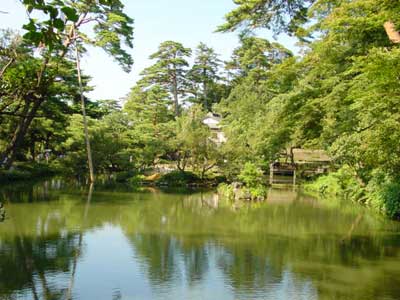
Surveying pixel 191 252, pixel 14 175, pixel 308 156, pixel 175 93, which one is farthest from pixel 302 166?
pixel 191 252

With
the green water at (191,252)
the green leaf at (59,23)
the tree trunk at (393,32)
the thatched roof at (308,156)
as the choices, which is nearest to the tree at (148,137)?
the thatched roof at (308,156)

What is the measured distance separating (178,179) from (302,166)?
8.48m

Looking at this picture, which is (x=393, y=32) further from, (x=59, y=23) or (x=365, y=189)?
(x=365, y=189)

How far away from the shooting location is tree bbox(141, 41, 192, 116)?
123 feet

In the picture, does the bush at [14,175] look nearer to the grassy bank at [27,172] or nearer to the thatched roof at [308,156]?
the grassy bank at [27,172]

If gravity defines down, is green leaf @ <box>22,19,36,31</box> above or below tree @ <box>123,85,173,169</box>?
below

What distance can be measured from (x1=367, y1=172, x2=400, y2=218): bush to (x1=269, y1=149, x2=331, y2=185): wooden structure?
850 cm

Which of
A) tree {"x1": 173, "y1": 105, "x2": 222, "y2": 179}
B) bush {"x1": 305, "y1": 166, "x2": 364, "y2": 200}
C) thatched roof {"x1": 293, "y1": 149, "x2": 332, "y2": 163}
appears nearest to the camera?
bush {"x1": 305, "y1": 166, "x2": 364, "y2": 200}

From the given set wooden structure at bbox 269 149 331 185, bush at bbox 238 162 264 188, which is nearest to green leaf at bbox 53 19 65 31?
bush at bbox 238 162 264 188

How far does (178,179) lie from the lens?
21750mm

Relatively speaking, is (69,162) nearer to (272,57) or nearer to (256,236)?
(256,236)

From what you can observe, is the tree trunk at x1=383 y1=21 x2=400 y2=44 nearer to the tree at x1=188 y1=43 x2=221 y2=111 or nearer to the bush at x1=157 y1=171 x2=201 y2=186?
the bush at x1=157 y1=171 x2=201 y2=186

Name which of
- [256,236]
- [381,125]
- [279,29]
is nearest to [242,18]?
[279,29]

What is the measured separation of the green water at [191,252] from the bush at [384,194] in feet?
2.03
